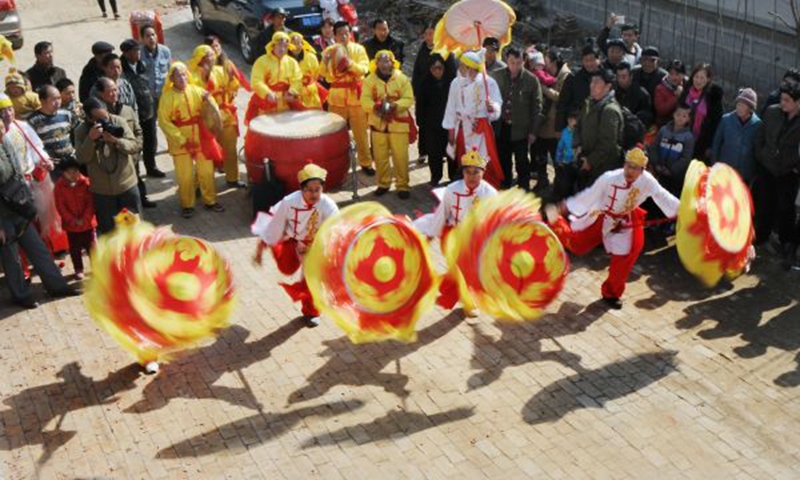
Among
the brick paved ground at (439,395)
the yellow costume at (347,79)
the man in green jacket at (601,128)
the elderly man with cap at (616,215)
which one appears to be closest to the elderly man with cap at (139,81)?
the yellow costume at (347,79)

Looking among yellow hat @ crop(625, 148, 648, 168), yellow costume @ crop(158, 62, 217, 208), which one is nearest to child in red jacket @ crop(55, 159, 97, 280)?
yellow costume @ crop(158, 62, 217, 208)

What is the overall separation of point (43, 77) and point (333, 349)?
5542 millimetres

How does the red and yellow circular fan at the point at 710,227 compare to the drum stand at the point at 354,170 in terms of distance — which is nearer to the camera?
the red and yellow circular fan at the point at 710,227

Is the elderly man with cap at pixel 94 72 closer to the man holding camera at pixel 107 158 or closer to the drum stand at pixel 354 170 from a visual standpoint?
the man holding camera at pixel 107 158

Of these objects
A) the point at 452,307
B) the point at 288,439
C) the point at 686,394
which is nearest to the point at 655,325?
the point at 686,394

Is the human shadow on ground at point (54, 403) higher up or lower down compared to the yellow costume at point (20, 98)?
lower down

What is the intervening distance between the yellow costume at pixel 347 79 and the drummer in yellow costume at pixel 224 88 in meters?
1.15

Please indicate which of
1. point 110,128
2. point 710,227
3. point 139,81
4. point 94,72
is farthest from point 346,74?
point 710,227

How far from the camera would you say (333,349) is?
7816 millimetres

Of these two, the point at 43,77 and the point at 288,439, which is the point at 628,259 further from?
the point at 43,77

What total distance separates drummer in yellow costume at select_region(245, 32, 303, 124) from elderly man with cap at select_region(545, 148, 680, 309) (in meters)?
4.07

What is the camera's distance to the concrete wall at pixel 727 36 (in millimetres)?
12594

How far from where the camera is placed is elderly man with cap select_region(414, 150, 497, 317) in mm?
7832

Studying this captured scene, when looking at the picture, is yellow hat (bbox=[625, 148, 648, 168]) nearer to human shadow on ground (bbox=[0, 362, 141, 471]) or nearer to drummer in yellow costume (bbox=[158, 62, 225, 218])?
human shadow on ground (bbox=[0, 362, 141, 471])
